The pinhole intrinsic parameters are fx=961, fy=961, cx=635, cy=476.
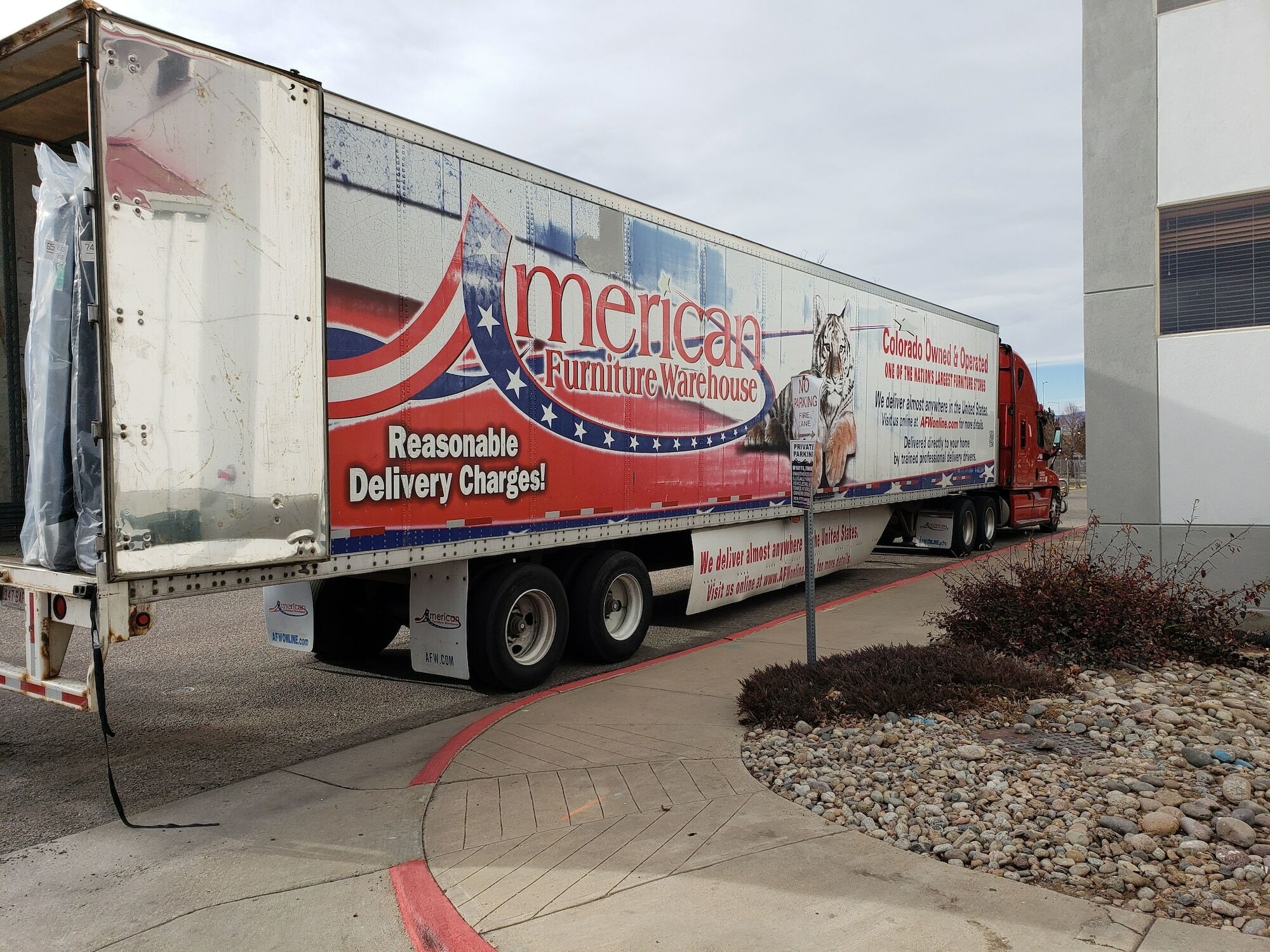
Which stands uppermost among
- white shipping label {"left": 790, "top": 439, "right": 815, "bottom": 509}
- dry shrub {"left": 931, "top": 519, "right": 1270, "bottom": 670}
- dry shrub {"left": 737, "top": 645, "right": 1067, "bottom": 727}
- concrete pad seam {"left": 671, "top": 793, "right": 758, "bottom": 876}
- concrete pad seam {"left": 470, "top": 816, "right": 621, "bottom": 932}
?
white shipping label {"left": 790, "top": 439, "right": 815, "bottom": 509}

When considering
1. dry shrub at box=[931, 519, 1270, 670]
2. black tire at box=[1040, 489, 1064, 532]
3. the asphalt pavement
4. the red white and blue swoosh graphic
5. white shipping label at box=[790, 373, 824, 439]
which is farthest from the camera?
black tire at box=[1040, 489, 1064, 532]

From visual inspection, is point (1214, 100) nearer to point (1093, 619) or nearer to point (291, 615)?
point (1093, 619)

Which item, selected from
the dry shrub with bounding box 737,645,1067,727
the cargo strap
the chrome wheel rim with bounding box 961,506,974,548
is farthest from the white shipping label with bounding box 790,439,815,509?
the chrome wheel rim with bounding box 961,506,974,548

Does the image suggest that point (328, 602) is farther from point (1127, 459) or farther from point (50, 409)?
point (1127, 459)

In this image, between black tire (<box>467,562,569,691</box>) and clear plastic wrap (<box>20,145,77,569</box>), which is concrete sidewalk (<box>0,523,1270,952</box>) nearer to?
black tire (<box>467,562,569,691</box>)

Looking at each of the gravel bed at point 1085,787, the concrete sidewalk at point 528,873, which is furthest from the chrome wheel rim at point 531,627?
the gravel bed at point 1085,787

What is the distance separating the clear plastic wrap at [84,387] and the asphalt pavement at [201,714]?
59.5 inches

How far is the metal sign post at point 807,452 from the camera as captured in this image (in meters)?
6.54

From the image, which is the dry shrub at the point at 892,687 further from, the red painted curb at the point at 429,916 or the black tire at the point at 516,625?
the red painted curb at the point at 429,916

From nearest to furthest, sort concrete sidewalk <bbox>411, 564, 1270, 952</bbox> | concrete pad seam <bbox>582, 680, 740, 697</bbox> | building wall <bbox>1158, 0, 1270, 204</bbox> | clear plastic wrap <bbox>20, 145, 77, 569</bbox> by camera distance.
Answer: concrete sidewalk <bbox>411, 564, 1270, 952</bbox>
clear plastic wrap <bbox>20, 145, 77, 569</bbox>
concrete pad seam <bbox>582, 680, 740, 697</bbox>
building wall <bbox>1158, 0, 1270, 204</bbox>

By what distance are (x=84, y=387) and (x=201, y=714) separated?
10.7ft

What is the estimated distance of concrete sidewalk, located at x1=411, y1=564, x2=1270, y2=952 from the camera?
11.1 feet

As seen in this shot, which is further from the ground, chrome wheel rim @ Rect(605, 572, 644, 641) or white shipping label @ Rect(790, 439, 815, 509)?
white shipping label @ Rect(790, 439, 815, 509)

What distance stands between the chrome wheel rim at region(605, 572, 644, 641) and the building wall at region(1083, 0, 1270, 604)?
483 centimetres
